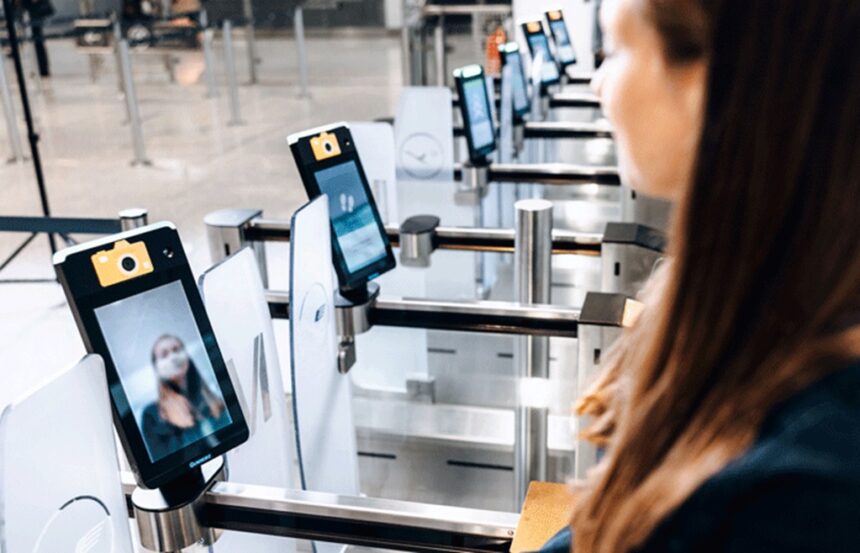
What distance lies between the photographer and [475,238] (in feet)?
5.92

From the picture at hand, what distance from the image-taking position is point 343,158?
1.51 meters

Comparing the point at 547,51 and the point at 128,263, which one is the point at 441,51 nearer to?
the point at 547,51

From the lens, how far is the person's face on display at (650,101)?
0.47 meters

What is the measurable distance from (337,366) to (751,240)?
116 centimetres

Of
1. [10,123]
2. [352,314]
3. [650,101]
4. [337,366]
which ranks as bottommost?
[10,123]

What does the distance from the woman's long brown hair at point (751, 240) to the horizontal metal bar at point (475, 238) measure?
3.93 feet

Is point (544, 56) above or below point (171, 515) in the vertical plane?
above

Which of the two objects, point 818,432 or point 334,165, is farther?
point 334,165

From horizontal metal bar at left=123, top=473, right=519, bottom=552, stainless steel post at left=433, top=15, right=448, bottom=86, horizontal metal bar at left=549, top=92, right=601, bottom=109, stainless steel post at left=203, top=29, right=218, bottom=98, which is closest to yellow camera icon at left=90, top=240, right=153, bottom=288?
horizontal metal bar at left=123, top=473, right=519, bottom=552

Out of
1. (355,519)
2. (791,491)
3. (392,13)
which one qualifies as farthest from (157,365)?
(392,13)

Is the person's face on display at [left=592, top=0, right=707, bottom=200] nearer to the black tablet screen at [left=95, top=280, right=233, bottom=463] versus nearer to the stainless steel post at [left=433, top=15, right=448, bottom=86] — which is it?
the black tablet screen at [left=95, top=280, right=233, bottom=463]

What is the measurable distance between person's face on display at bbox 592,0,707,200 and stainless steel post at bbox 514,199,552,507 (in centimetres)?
113

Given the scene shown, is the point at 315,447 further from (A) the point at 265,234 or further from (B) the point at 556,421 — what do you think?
(B) the point at 556,421

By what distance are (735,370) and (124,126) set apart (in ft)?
21.4
